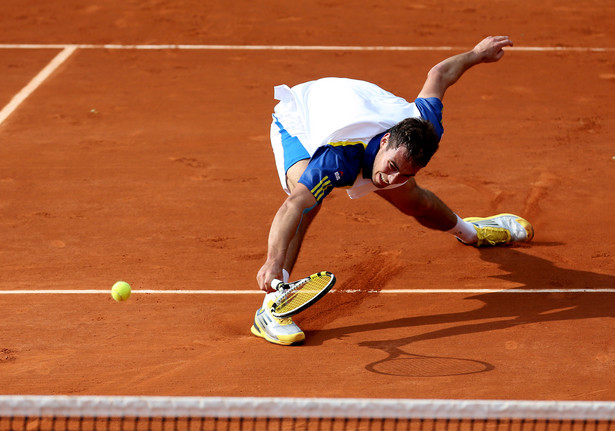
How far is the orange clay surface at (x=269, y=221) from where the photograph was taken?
18.5 ft

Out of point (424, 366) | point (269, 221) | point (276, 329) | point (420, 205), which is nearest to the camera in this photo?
point (424, 366)

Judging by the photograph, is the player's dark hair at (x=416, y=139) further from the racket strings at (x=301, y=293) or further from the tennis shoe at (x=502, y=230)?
the tennis shoe at (x=502, y=230)

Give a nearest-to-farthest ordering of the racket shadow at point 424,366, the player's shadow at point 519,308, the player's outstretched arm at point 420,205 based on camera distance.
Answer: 1. the racket shadow at point 424,366
2. the player's shadow at point 519,308
3. the player's outstretched arm at point 420,205

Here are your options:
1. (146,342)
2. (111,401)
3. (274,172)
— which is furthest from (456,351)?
(274,172)

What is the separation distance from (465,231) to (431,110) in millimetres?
1285

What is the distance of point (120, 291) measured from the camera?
627cm

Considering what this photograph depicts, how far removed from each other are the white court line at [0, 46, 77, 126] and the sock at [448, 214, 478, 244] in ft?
19.4

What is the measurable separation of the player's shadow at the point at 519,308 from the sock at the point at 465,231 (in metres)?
0.26

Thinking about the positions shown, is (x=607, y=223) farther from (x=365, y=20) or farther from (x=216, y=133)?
(x=365, y=20)

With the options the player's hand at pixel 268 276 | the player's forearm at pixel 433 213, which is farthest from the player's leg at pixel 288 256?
the player's forearm at pixel 433 213

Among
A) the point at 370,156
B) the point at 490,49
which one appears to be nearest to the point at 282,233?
the point at 370,156

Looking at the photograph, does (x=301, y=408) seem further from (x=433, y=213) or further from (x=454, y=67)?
(x=454, y=67)

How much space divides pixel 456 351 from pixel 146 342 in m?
2.10

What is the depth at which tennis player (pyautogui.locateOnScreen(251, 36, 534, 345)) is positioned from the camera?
560 centimetres
